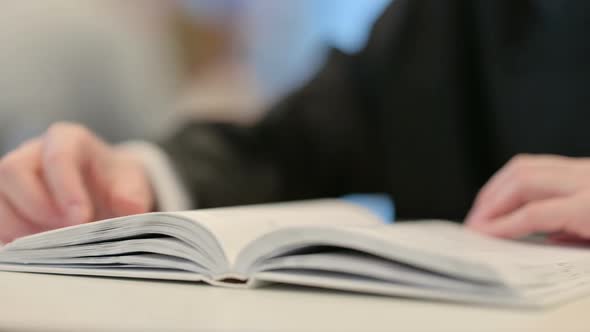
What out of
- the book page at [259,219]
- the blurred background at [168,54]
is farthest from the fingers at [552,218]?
the blurred background at [168,54]

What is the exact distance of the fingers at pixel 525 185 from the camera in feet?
1.77

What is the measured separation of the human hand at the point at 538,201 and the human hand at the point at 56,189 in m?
0.33

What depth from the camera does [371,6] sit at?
1.32 m

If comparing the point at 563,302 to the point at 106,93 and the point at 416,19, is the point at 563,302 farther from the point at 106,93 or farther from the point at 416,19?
the point at 106,93

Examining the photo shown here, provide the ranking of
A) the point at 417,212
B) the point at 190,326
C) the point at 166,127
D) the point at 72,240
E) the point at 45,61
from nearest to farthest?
1. the point at 190,326
2. the point at 72,240
3. the point at 417,212
4. the point at 45,61
5. the point at 166,127

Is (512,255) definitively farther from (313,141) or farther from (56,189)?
(313,141)

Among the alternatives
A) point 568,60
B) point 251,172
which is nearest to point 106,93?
point 251,172

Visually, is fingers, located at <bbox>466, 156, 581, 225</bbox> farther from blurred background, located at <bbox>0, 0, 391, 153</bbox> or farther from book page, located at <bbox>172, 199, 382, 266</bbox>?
blurred background, located at <bbox>0, 0, 391, 153</bbox>

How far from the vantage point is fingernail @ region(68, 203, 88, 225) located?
0.52 meters

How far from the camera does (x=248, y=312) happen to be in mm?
313

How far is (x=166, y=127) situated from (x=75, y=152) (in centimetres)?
98

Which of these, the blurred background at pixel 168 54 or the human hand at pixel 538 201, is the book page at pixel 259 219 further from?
the blurred background at pixel 168 54

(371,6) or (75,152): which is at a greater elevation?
(371,6)

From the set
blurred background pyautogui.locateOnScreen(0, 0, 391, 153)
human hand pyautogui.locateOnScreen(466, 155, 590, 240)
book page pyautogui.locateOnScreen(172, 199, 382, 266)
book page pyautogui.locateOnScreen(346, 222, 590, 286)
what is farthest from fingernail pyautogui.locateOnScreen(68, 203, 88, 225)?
blurred background pyautogui.locateOnScreen(0, 0, 391, 153)
